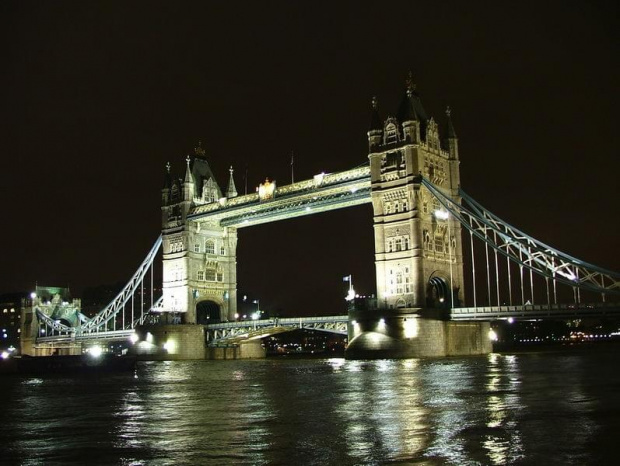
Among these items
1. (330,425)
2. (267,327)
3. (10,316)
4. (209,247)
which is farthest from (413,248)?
(10,316)

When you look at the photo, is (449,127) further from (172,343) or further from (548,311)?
(172,343)

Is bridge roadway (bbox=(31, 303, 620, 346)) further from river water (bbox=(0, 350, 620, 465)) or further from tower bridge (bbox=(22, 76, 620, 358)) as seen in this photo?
river water (bbox=(0, 350, 620, 465))

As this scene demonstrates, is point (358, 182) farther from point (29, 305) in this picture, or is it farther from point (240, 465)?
point (29, 305)

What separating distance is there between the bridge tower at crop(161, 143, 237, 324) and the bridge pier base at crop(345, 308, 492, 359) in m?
26.6

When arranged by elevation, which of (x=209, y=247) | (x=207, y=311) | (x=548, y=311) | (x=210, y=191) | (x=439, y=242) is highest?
(x=210, y=191)

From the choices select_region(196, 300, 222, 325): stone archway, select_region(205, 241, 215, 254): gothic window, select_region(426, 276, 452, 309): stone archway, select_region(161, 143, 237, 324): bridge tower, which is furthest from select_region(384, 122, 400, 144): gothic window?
select_region(196, 300, 222, 325): stone archway

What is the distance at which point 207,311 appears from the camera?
89.2 m

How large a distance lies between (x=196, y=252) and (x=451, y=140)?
31.4 m

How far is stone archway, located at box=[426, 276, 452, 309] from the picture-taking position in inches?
2397

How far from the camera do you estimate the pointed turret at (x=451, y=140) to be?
216 feet

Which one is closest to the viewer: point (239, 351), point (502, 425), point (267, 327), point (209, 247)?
point (502, 425)

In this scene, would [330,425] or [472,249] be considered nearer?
[330,425]

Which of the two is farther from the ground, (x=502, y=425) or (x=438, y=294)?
(x=438, y=294)

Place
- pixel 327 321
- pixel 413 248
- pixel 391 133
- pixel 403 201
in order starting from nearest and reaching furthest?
1. pixel 413 248
2. pixel 403 201
3. pixel 391 133
4. pixel 327 321
